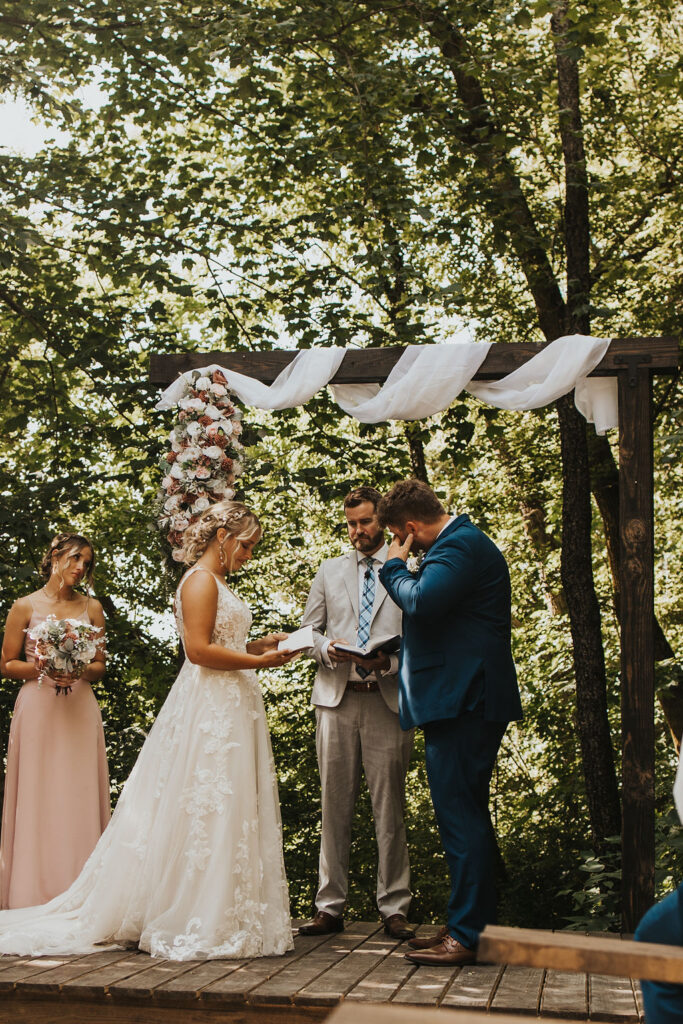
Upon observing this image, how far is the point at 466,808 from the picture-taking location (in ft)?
14.2

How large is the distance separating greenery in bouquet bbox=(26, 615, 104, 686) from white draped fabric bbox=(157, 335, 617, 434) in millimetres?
1472

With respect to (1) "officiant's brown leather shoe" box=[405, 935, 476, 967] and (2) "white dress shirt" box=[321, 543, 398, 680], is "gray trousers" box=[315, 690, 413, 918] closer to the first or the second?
(2) "white dress shirt" box=[321, 543, 398, 680]

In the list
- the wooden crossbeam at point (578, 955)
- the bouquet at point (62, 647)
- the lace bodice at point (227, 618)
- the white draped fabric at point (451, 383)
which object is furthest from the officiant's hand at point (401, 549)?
the wooden crossbeam at point (578, 955)

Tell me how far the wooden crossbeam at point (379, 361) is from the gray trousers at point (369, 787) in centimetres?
172

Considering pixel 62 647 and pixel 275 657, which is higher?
pixel 62 647

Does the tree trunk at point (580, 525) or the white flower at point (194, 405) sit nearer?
the white flower at point (194, 405)

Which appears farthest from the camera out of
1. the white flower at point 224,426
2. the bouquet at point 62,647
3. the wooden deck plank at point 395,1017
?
the white flower at point 224,426

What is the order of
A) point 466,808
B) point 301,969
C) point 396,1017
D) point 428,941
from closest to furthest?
point 396,1017 < point 301,969 < point 466,808 < point 428,941

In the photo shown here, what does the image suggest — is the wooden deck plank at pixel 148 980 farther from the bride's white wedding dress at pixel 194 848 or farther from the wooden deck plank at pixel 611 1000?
the wooden deck plank at pixel 611 1000

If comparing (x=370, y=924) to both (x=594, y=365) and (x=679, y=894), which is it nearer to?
(x=594, y=365)

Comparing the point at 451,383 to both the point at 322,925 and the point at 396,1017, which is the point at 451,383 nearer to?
the point at 322,925

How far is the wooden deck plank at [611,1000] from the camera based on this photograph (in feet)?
11.8

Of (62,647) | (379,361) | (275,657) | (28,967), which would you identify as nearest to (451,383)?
(379,361)

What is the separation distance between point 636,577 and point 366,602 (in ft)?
4.27
